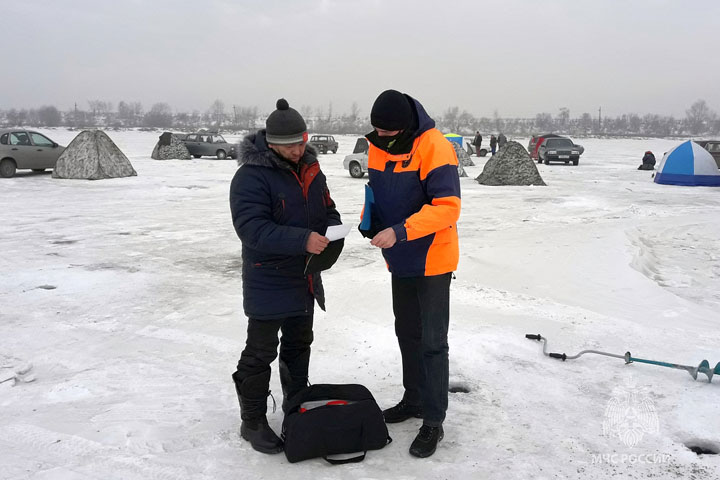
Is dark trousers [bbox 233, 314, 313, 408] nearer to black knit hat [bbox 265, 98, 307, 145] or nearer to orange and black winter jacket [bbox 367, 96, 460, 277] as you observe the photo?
orange and black winter jacket [bbox 367, 96, 460, 277]

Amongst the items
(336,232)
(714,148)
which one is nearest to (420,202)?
(336,232)

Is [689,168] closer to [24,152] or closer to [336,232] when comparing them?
[336,232]

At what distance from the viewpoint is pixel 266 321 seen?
281cm

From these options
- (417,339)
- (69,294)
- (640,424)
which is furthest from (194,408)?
(69,294)

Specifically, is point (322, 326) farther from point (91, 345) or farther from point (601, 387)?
point (601, 387)

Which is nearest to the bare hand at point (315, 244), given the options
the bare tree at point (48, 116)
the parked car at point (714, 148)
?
the parked car at point (714, 148)

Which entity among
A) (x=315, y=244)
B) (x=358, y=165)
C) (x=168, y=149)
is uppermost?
(x=168, y=149)

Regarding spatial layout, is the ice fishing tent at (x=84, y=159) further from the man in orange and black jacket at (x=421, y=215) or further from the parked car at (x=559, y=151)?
the parked car at (x=559, y=151)

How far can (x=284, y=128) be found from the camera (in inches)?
107

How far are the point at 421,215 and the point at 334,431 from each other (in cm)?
118

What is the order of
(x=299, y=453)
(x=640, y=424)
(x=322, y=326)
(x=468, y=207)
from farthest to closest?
(x=468, y=207) < (x=322, y=326) < (x=640, y=424) < (x=299, y=453)

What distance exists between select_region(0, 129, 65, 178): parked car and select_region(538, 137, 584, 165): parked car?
2127 cm

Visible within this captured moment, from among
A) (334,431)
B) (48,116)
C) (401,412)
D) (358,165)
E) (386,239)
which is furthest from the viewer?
(48,116)

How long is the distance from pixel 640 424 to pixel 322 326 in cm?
252
